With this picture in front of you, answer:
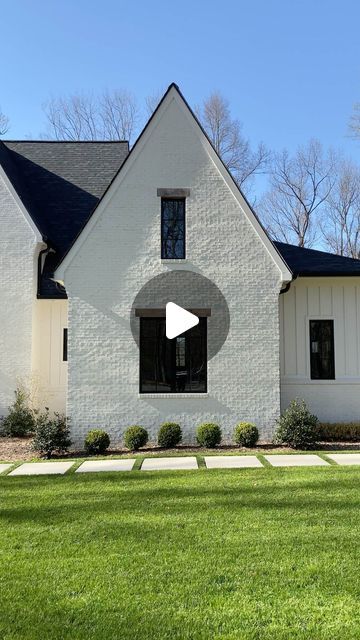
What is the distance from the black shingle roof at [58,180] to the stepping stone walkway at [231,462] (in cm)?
685

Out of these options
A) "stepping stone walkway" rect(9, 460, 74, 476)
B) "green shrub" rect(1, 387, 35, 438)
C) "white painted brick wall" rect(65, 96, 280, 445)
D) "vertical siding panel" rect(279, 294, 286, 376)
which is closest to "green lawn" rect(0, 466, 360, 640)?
"stepping stone walkway" rect(9, 460, 74, 476)

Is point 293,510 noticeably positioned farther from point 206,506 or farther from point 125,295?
point 125,295

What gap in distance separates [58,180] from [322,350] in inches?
403

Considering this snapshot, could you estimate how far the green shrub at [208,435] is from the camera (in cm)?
1201

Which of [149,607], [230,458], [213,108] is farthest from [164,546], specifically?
[213,108]

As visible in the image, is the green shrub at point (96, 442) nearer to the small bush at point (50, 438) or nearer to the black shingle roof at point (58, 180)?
the small bush at point (50, 438)

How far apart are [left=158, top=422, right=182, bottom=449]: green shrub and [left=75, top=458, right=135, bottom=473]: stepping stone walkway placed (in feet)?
4.85

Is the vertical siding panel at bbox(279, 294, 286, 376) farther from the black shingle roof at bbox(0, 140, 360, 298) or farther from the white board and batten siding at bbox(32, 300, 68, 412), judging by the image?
the white board and batten siding at bbox(32, 300, 68, 412)

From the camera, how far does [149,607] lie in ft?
13.1

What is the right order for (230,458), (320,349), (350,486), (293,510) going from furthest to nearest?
(320,349) < (230,458) < (350,486) < (293,510)

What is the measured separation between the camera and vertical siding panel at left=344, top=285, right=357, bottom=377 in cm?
1418

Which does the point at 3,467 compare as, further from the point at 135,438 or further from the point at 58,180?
the point at 58,180

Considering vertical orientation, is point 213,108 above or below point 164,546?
above

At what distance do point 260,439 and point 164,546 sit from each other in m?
7.69
